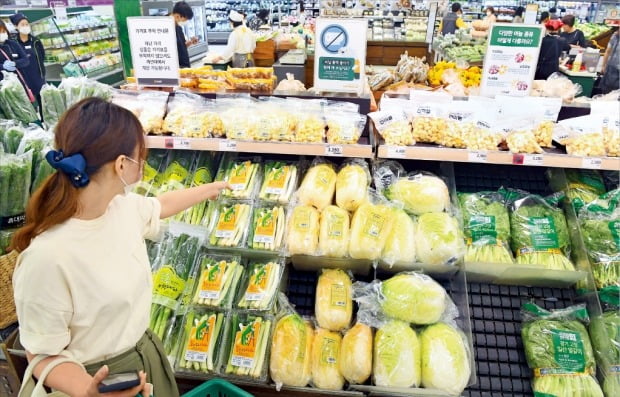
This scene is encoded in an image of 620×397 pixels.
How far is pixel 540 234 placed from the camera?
224 cm

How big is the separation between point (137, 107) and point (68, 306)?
5.15 feet

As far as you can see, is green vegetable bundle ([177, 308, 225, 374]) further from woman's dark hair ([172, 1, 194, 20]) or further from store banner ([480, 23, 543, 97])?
woman's dark hair ([172, 1, 194, 20])

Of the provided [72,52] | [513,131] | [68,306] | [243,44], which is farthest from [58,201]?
[72,52]

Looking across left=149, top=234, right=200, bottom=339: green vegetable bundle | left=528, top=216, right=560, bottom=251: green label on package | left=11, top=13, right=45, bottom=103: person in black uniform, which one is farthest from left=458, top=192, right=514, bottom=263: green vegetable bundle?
left=11, top=13, right=45, bottom=103: person in black uniform

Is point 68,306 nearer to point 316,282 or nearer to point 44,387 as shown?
point 44,387

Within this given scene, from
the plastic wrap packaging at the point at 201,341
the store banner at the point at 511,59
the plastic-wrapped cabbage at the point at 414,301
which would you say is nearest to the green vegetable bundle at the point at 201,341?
the plastic wrap packaging at the point at 201,341

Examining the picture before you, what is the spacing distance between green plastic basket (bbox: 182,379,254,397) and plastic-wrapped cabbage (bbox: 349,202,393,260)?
0.82 meters

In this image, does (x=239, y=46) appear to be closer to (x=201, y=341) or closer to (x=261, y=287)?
(x=261, y=287)

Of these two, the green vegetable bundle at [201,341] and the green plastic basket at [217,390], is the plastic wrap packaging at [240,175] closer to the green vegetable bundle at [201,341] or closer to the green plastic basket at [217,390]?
the green vegetable bundle at [201,341]

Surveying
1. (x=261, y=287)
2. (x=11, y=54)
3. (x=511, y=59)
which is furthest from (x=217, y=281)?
(x=11, y=54)

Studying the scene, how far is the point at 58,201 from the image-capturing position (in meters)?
1.15

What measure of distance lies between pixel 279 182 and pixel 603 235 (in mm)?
1739

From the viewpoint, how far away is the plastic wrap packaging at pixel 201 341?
6.36 ft

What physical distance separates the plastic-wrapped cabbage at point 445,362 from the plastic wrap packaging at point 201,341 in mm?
945
